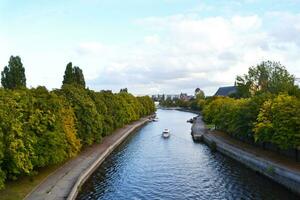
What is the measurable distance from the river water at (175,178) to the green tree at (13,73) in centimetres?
2514

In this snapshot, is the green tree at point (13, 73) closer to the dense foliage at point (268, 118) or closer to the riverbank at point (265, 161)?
the riverbank at point (265, 161)

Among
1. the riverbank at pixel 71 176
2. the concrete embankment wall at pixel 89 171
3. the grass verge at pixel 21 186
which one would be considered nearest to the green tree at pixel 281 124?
the concrete embankment wall at pixel 89 171

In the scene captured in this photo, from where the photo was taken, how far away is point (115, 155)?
240 feet

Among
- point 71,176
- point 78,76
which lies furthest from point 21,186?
point 78,76

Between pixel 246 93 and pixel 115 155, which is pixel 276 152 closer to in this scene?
pixel 115 155

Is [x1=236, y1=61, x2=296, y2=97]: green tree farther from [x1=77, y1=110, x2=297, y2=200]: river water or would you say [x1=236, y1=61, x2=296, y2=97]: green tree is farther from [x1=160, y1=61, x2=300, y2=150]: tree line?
[x1=77, y1=110, x2=297, y2=200]: river water

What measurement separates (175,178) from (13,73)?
45.7 m

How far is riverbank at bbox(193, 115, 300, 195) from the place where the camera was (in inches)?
1783

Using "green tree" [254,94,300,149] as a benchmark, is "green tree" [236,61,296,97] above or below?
above

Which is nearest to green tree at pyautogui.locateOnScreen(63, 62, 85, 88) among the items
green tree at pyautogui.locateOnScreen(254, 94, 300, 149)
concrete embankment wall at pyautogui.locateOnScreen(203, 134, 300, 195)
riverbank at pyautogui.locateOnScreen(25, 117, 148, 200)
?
riverbank at pyautogui.locateOnScreen(25, 117, 148, 200)

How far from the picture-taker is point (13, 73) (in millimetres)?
83625

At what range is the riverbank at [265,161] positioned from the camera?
149 feet

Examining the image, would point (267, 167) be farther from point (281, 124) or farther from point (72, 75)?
point (72, 75)

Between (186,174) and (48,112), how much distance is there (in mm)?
20151
